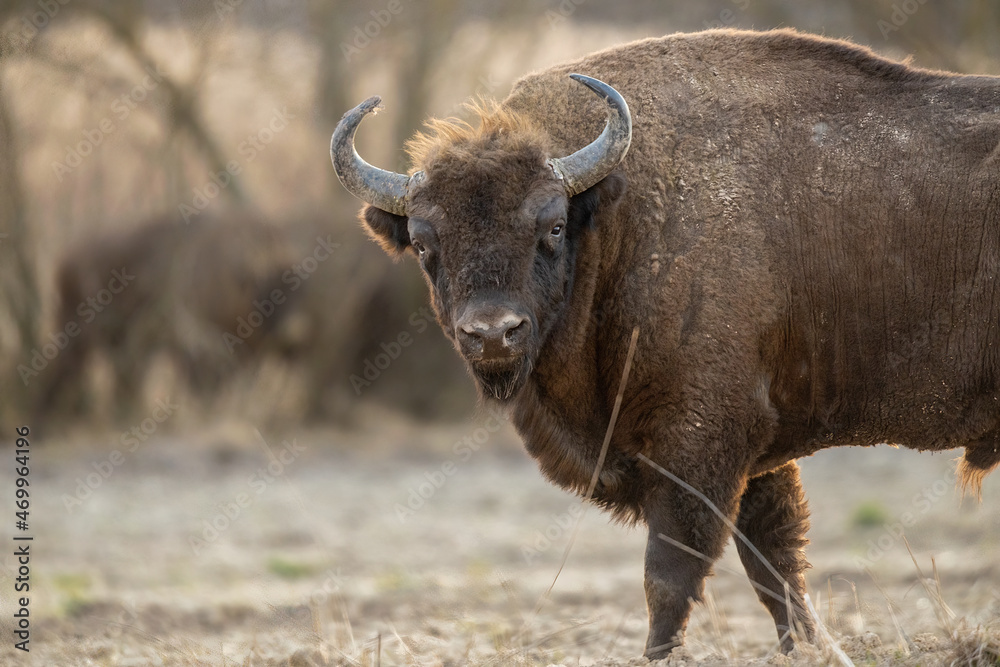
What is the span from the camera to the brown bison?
17.5 ft

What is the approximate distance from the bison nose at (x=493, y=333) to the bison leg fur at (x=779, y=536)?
190cm

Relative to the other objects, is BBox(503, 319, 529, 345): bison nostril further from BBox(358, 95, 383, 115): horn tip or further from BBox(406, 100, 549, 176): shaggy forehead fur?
BBox(358, 95, 383, 115): horn tip

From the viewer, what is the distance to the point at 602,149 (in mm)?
5449

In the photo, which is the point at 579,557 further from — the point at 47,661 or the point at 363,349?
the point at 363,349

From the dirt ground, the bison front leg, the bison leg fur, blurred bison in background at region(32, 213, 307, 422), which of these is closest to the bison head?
the bison front leg

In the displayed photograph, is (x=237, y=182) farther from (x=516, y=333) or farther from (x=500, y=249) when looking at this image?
(x=516, y=333)

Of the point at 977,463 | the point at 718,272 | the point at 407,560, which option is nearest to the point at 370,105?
the point at 718,272

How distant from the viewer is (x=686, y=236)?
548 centimetres

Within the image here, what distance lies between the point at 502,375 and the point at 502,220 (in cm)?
80

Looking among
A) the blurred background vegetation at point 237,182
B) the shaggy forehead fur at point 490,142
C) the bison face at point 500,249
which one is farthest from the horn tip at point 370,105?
the blurred background vegetation at point 237,182

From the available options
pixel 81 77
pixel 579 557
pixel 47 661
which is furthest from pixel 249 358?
pixel 47 661

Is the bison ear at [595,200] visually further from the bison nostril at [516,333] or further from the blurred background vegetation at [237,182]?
the blurred background vegetation at [237,182]

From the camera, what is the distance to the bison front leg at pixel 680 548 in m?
5.31

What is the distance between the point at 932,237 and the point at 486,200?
2.33 metres
